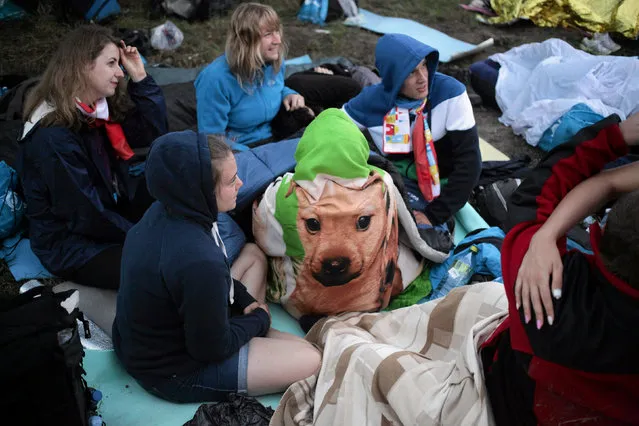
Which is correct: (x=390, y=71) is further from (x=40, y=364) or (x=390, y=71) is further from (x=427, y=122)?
(x=40, y=364)

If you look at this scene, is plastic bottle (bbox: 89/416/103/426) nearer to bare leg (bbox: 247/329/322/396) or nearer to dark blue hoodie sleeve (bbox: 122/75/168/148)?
bare leg (bbox: 247/329/322/396)

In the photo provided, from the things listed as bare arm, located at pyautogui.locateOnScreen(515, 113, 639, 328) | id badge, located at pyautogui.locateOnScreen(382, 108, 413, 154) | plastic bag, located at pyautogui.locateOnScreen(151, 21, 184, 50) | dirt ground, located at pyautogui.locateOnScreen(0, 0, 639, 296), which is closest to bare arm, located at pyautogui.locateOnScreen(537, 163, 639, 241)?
bare arm, located at pyautogui.locateOnScreen(515, 113, 639, 328)

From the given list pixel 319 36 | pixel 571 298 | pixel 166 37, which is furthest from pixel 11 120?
pixel 319 36

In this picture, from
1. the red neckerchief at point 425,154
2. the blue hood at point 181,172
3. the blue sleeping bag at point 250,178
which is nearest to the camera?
the blue hood at point 181,172

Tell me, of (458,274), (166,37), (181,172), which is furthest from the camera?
(166,37)

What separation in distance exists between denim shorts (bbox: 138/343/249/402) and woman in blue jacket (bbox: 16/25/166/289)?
71 centimetres

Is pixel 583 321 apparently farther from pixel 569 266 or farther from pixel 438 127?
pixel 438 127

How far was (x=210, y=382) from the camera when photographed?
7.19 feet

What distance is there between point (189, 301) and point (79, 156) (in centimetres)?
112

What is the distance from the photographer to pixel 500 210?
3.50m

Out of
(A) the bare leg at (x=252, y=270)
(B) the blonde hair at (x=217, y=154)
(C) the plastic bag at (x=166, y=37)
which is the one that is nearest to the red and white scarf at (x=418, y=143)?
(A) the bare leg at (x=252, y=270)

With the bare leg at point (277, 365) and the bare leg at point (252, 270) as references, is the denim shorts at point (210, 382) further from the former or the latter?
the bare leg at point (252, 270)

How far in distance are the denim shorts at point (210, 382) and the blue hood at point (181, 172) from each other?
24.7 inches

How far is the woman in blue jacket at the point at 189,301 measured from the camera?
1891 mm
